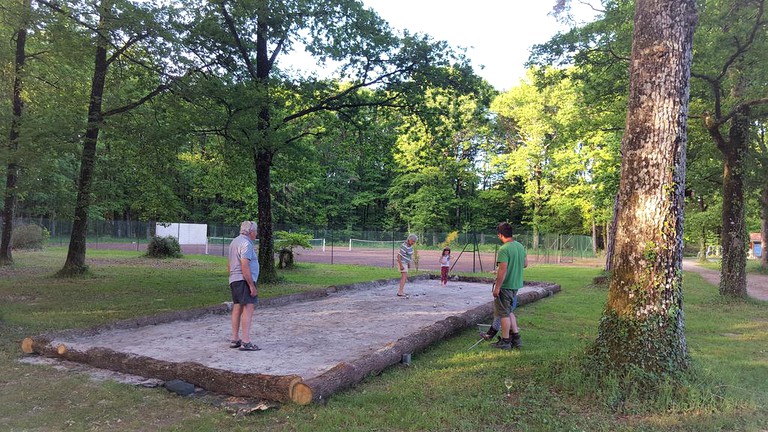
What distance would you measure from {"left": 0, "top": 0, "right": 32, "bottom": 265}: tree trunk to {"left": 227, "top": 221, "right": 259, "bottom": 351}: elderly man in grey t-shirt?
9187 millimetres

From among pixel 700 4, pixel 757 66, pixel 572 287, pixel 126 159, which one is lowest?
pixel 572 287

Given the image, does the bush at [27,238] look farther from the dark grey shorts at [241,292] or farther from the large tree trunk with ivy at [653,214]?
the large tree trunk with ivy at [653,214]

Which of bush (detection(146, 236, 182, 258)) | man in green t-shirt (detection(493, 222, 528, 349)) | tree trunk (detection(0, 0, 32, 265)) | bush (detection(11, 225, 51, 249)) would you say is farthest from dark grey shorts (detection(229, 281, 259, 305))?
bush (detection(11, 225, 51, 249))

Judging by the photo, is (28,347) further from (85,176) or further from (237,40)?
(85,176)

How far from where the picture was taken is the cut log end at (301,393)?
4516mm

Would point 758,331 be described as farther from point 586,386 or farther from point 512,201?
point 512,201

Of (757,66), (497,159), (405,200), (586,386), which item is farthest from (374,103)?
(405,200)

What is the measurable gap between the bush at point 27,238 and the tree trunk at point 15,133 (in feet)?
34.0

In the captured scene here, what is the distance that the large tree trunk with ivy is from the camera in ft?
15.7

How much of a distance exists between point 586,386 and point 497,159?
1904 inches

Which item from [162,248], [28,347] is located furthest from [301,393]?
[162,248]

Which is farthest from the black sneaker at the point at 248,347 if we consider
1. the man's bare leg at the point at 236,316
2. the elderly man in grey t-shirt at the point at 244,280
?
the man's bare leg at the point at 236,316

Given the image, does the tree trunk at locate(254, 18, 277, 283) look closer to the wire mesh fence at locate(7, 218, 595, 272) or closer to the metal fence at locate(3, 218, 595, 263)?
the wire mesh fence at locate(7, 218, 595, 272)

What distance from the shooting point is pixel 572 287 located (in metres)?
16.4
